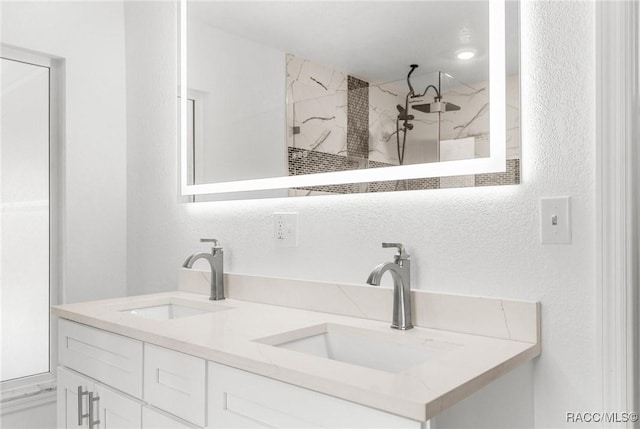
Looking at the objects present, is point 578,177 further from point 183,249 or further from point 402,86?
point 183,249

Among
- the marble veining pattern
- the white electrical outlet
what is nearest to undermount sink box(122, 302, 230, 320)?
the white electrical outlet

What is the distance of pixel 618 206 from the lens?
3.39 feet

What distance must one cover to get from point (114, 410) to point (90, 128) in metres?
1.32

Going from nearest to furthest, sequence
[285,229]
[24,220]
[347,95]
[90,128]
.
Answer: [347,95] < [285,229] < [24,220] < [90,128]

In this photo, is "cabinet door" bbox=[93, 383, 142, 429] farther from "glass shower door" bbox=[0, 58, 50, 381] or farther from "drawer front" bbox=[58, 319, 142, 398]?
"glass shower door" bbox=[0, 58, 50, 381]

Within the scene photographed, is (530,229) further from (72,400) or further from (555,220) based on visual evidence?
(72,400)

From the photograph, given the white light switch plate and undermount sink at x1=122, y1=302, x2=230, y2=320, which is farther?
undermount sink at x1=122, y1=302, x2=230, y2=320

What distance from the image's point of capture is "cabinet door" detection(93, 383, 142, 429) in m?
1.30

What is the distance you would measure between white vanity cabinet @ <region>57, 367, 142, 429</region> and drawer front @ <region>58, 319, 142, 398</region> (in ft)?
0.08

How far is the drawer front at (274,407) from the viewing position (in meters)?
0.83

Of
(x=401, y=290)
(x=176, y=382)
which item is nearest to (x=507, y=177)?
(x=401, y=290)

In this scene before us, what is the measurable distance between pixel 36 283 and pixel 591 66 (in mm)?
2138

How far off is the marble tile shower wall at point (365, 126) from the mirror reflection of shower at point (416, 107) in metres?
0.01

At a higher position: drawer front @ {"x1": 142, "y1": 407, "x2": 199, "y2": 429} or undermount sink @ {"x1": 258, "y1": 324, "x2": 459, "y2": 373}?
undermount sink @ {"x1": 258, "y1": 324, "x2": 459, "y2": 373}
